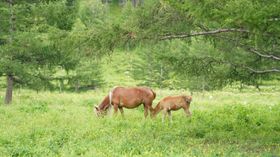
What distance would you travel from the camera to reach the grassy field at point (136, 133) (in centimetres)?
1189

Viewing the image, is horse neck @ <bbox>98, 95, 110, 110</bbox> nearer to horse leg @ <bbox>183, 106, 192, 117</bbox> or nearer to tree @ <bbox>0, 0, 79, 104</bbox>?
horse leg @ <bbox>183, 106, 192, 117</bbox>

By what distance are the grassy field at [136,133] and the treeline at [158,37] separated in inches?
70.5

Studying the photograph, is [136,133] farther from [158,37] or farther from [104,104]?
[104,104]

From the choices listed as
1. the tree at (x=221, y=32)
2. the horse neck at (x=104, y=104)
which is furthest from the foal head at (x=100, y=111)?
the tree at (x=221, y=32)

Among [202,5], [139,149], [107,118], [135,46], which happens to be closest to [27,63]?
[107,118]

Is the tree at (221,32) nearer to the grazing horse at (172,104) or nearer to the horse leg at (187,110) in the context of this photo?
the grazing horse at (172,104)

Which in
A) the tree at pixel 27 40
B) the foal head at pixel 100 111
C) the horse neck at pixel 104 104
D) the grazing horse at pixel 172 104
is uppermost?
the tree at pixel 27 40

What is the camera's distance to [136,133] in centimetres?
1502

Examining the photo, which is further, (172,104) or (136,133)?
(172,104)

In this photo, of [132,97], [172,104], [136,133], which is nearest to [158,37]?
[136,133]

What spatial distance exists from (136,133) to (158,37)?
3.45m

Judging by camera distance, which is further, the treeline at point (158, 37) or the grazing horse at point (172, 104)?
the grazing horse at point (172, 104)

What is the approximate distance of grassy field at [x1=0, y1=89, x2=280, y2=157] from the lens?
11891 millimetres

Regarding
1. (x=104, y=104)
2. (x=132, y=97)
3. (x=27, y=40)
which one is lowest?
(x=104, y=104)
